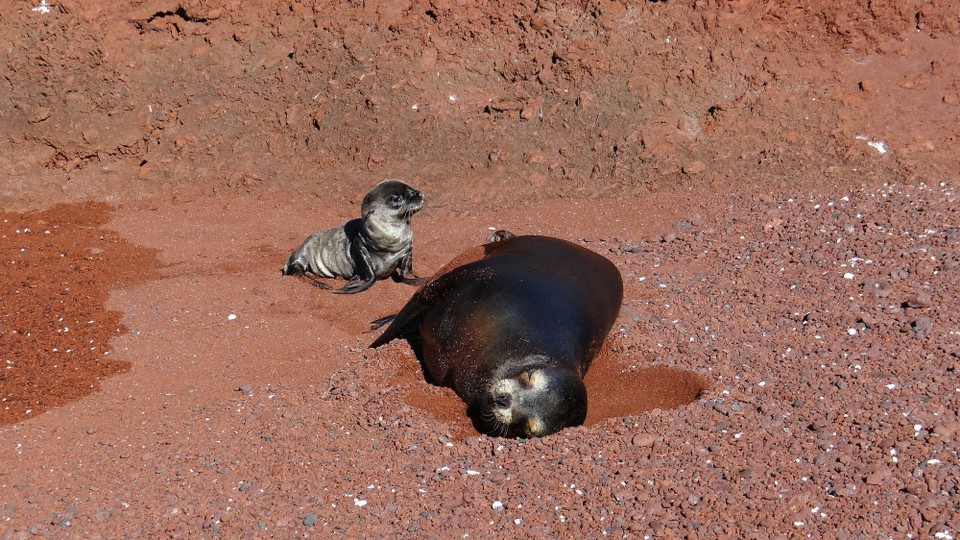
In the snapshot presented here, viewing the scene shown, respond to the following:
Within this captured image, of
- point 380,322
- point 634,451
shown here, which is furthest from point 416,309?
point 634,451

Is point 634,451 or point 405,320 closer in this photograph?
point 634,451

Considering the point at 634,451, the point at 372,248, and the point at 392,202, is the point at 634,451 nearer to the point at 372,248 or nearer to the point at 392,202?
the point at 372,248

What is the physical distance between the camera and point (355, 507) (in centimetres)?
489

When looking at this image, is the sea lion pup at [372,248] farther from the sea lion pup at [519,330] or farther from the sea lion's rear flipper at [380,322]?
the sea lion pup at [519,330]

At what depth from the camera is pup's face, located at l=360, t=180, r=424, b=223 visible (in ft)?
26.2

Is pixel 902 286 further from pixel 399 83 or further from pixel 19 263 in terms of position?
pixel 19 263

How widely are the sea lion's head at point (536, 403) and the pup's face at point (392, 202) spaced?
2.92 m

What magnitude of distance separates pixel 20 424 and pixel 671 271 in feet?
15.2

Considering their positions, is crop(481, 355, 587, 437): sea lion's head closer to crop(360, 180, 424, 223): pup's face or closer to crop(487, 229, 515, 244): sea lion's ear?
crop(487, 229, 515, 244): sea lion's ear

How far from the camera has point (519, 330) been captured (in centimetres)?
586

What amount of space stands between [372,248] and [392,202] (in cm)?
41

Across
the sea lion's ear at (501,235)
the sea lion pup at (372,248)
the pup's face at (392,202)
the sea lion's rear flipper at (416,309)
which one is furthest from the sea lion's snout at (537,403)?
the pup's face at (392,202)

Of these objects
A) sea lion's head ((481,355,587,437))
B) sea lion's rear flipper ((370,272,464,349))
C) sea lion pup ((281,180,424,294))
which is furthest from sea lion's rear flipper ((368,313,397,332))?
sea lion's head ((481,355,587,437))

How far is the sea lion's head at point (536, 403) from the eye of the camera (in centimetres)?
527
